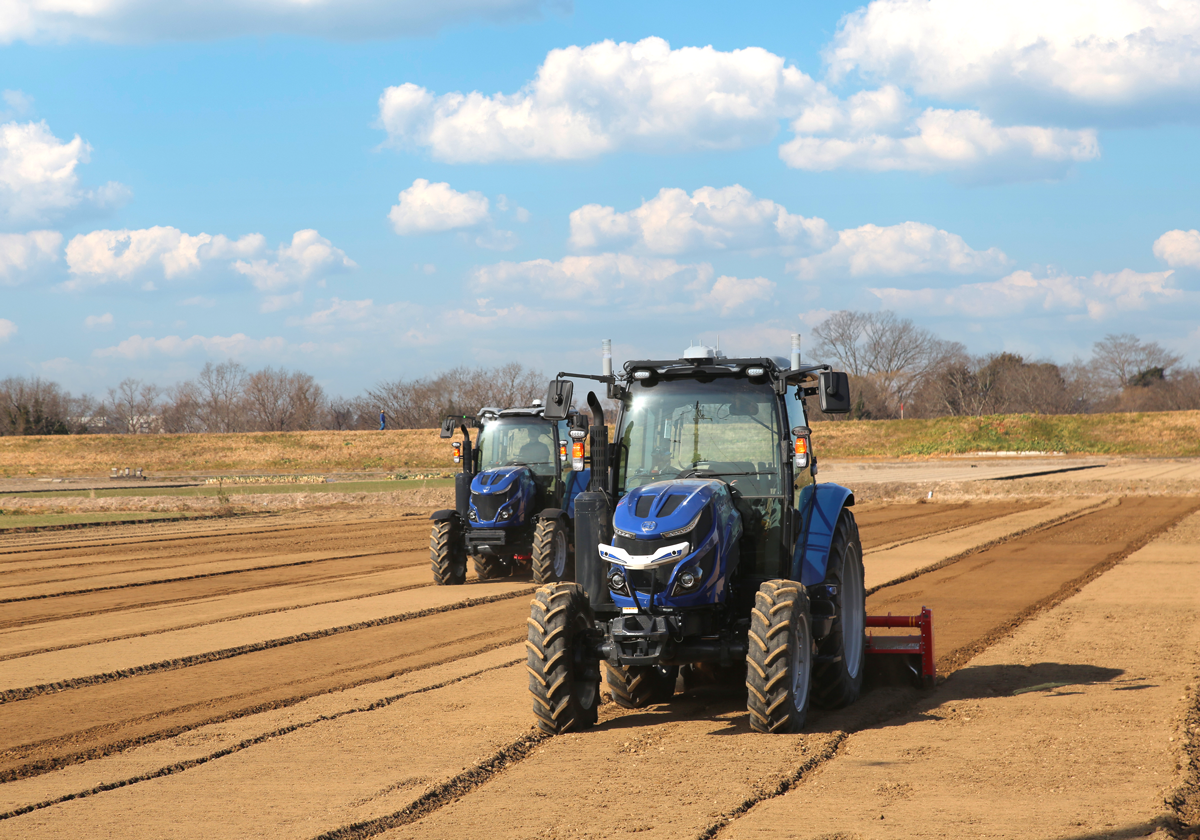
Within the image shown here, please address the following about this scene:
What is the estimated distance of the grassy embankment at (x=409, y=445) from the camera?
69062 millimetres

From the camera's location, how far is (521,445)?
16781 millimetres

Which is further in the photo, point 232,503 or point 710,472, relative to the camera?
point 232,503

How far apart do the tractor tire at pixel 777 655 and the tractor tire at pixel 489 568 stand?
33.2ft

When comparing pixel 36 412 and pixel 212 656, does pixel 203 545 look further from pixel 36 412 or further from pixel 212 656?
pixel 36 412

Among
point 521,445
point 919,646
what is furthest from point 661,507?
point 521,445

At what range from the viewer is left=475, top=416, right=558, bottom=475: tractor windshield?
16.7 metres

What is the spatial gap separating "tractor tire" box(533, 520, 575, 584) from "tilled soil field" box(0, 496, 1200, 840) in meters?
0.40

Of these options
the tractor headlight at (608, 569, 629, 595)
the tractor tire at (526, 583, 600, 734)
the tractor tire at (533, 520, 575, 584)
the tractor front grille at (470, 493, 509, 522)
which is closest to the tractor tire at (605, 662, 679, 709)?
the tractor tire at (526, 583, 600, 734)

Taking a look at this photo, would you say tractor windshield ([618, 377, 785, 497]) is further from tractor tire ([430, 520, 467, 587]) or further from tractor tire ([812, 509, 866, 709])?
tractor tire ([430, 520, 467, 587])

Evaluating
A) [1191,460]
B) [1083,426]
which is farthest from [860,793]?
[1083,426]

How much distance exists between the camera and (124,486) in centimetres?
4997

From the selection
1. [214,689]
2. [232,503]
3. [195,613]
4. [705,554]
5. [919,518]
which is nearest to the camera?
[705,554]

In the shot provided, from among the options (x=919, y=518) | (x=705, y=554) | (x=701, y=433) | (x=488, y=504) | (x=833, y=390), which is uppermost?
(x=833, y=390)

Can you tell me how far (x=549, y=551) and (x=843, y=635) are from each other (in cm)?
755
